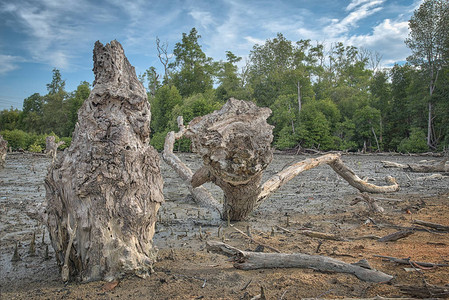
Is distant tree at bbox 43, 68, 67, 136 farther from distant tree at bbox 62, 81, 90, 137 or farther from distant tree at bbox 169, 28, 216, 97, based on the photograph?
distant tree at bbox 169, 28, 216, 97

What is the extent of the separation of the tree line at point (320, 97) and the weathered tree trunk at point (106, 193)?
2333 centimetres

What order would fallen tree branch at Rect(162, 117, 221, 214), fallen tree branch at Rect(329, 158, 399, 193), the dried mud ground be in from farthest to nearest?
fallen tree branch at Rect(329, 158, 399, 193)
fallen tree branch at Rect(162, 117, 221, 214)
the dried mud ground

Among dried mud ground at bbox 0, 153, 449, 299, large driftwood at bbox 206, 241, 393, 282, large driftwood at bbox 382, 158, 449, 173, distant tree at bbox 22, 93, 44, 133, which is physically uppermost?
distant tree at bbox 22, 93, 44, 133

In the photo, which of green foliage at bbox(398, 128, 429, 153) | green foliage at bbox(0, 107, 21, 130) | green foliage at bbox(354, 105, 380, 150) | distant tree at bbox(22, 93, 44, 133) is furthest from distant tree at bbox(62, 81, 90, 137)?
green foliage at bbox(398, 128, 429, 153)

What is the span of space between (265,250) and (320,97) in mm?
37436

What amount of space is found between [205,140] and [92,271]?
64.0 inches

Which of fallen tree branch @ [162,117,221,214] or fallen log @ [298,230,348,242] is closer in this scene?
fallen log @ [298,230,348,242]

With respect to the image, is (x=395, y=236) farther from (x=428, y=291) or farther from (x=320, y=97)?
(x=320, y=97)

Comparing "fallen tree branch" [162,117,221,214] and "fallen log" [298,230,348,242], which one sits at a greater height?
"fallen tree branch" [162,117,221,214]

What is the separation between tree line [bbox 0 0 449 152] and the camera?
26.3 m

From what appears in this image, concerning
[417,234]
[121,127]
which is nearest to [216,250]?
[121,127]

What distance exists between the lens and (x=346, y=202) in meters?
6.63

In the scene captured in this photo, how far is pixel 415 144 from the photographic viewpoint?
24734mm

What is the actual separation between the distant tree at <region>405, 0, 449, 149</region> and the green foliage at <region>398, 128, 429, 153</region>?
2.27ft
